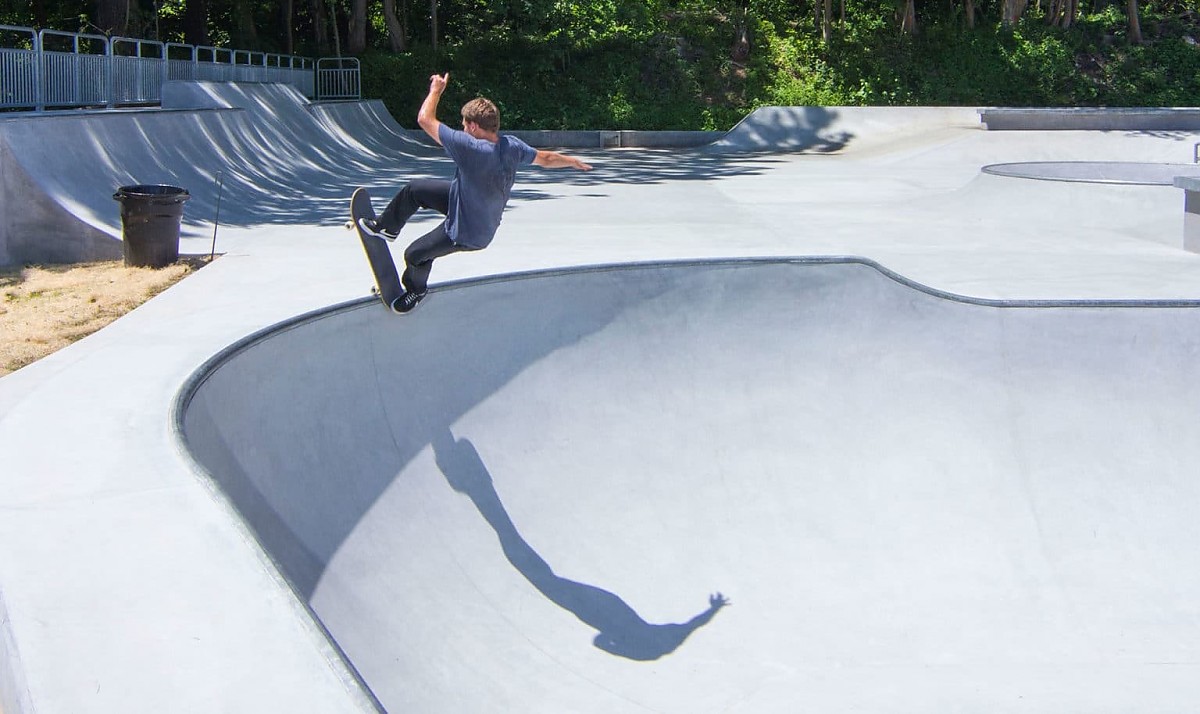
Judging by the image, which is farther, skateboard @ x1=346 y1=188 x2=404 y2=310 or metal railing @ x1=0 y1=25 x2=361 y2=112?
metal railing @ x1=0 y1=25 x2=361 y2=112

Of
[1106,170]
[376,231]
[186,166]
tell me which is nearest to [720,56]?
[1106,170]

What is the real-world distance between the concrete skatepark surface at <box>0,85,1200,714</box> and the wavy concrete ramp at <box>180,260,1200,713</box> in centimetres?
2

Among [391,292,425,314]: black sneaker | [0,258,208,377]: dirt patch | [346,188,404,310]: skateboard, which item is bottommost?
[0,258,208,377]: dirt patch

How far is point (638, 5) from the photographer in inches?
1329

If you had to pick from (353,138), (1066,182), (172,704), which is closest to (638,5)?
(353,138)

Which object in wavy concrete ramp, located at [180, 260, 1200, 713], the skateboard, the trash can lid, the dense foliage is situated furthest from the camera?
the dense foliage

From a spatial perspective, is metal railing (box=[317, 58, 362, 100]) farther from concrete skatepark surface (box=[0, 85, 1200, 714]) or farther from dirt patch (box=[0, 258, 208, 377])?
dirt patch (box=[0, 258, 208, 377])

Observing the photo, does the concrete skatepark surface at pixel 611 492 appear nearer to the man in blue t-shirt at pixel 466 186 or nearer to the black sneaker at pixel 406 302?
the black sneaker at pixel 406 302

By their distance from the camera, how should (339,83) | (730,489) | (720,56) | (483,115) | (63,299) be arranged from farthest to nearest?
1. (720,56)
2. (339,83)
3. (63,299)
4. (730,489)
5. (483,115)

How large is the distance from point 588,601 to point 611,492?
101 cm

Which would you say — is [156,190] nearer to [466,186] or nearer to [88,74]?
[466,186]

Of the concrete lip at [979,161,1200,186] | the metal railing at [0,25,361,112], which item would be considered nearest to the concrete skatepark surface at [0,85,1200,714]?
the metal railing at [0,25,361,112]

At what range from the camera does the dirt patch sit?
7.82 meters

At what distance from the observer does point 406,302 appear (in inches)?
274
